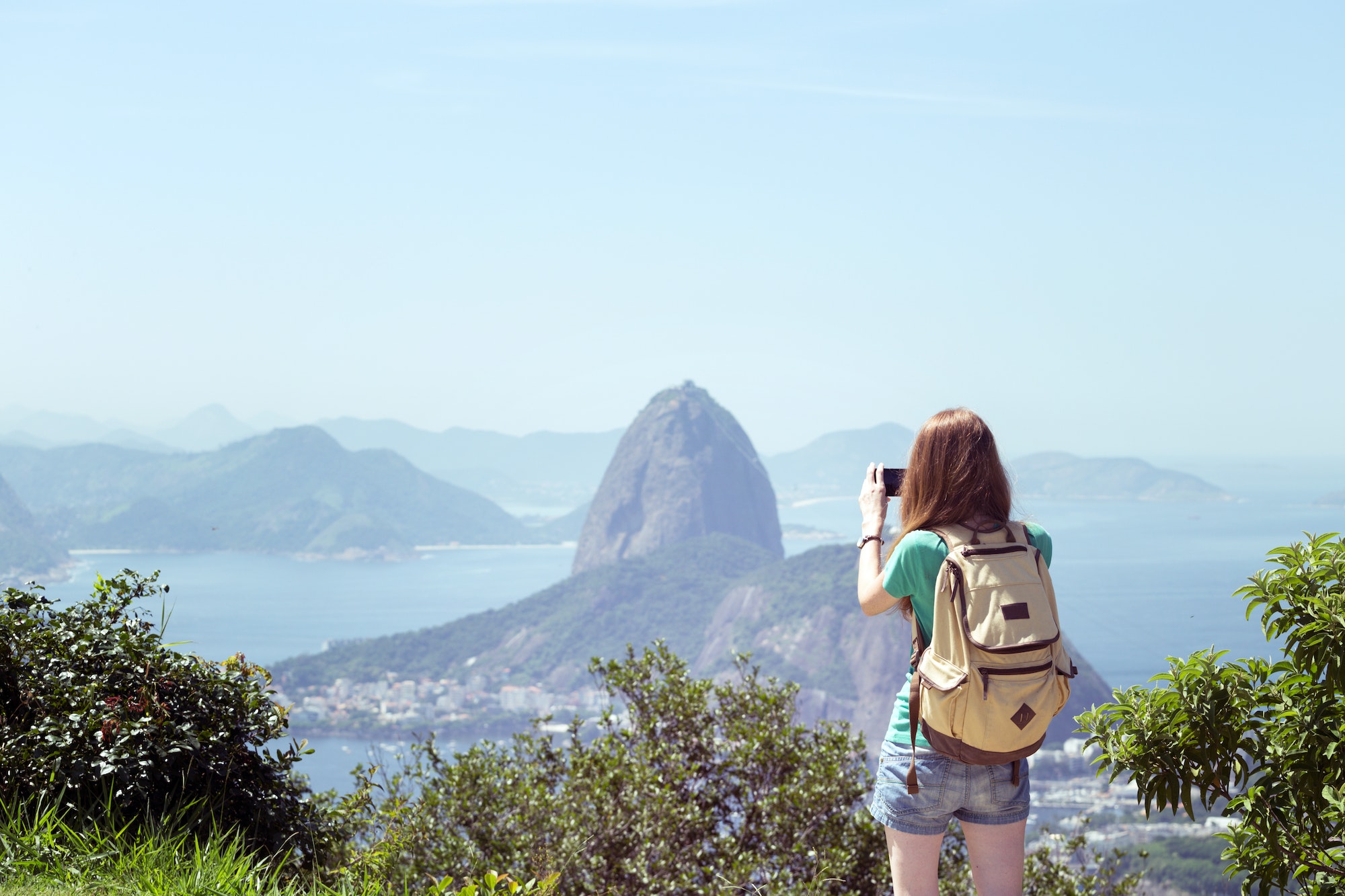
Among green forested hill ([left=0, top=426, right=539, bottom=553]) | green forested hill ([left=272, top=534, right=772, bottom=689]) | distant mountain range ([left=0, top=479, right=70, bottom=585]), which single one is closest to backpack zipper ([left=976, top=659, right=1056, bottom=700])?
green forested hill ([left=272, top=534, right=772, bottom=689])

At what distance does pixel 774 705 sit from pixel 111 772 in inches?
153

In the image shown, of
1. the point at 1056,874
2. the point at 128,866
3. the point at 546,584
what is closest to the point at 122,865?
the point at 128,866

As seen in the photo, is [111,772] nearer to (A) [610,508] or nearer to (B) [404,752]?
(B) [404,752]

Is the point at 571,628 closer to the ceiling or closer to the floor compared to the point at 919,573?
closer to the floor

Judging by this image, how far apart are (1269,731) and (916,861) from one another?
3.51 ft

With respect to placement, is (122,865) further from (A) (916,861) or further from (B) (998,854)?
(B) (998,854)

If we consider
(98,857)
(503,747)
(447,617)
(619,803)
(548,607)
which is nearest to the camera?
(98,857)

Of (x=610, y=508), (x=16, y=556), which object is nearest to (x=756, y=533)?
(x=610, y=508)

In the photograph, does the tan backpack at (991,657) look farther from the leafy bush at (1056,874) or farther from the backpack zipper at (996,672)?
the leafy bush at (1056,874)

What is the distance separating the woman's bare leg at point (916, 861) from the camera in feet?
7.65

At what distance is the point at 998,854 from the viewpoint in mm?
2314

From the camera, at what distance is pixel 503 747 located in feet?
21.7

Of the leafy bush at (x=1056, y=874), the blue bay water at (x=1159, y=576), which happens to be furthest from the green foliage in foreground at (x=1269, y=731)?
the blue bay water at (x=1159, y=576)

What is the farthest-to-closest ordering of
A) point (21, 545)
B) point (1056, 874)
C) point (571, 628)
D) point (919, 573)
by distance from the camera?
point (571, 628) < point (21, 545) < point (1056, 874) < point (919, 573)
